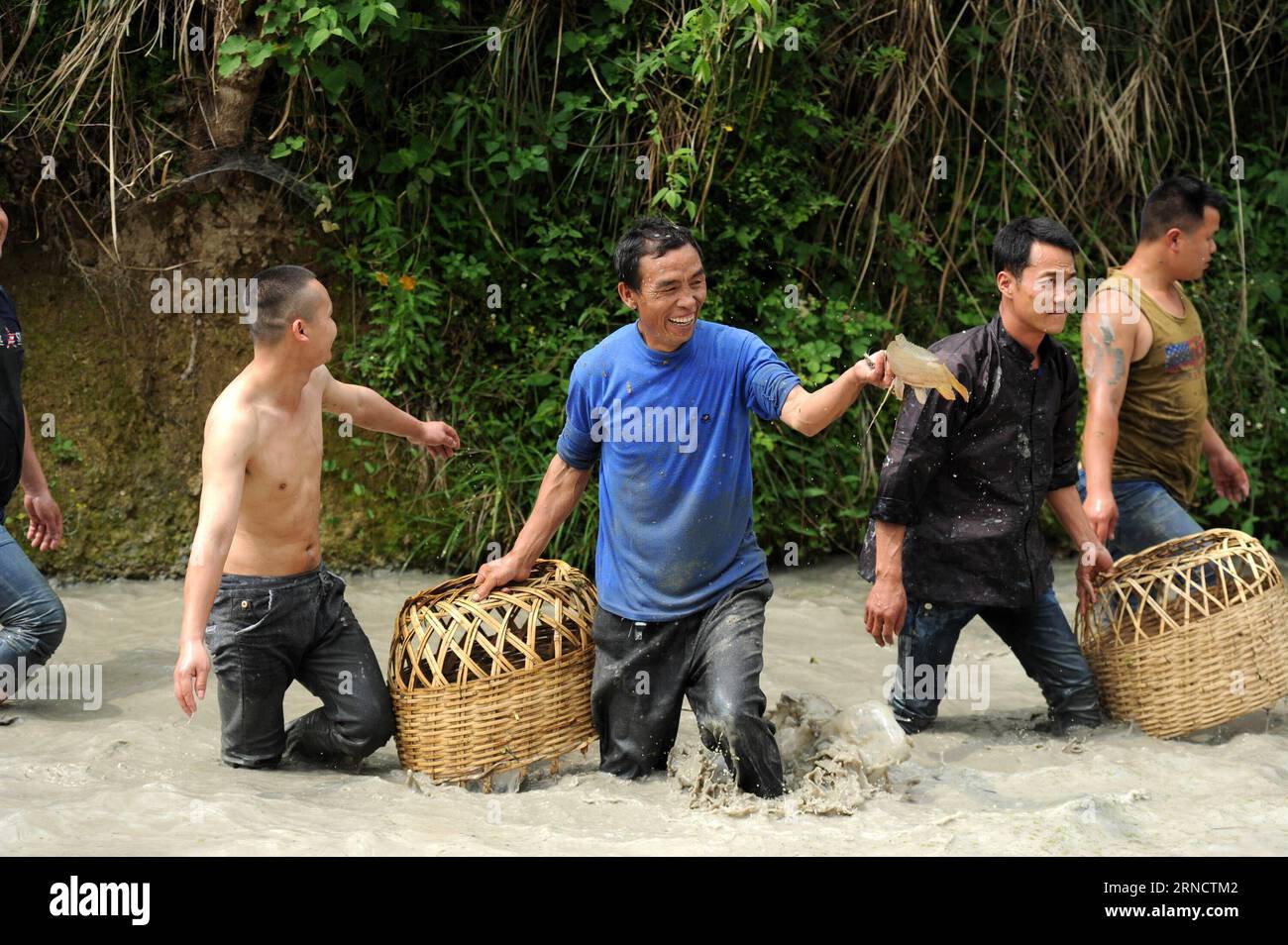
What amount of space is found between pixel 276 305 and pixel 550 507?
3.64ft

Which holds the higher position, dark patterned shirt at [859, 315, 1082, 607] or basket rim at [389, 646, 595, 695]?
dark patterned shirt at [859, 315, 1082, 607]

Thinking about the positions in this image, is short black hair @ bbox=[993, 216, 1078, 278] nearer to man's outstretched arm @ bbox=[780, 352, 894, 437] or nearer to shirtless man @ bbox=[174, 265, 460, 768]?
man's outstretched arm @ bbox=[780, 352, 894, 437]

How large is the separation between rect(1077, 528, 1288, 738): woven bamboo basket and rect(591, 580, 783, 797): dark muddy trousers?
4.59 feet

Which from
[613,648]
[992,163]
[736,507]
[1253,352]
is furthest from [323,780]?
[1253,352]

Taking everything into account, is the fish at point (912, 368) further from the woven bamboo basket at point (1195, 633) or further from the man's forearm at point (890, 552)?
the woven bamboo basket at point (1195, 633)

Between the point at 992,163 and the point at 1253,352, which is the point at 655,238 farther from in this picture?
the point at 1253,352

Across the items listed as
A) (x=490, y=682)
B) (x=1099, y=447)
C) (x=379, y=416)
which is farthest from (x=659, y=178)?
(x=490, y=682)

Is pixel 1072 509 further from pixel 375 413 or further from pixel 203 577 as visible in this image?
pixel 203 577

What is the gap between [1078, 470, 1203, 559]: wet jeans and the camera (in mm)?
5309

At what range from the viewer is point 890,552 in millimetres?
4832

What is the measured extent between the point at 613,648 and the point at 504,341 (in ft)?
9.96

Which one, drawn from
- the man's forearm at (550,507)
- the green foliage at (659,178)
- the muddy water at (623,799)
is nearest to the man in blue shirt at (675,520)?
the man's forearm at (550,507)

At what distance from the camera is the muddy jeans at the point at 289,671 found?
4.66m

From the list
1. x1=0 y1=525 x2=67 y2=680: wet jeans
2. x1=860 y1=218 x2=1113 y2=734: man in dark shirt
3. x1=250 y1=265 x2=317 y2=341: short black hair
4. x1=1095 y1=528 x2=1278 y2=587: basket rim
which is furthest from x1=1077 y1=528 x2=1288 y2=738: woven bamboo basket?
x1=0 y1=525 x2=67 y2=680: wet jeans
